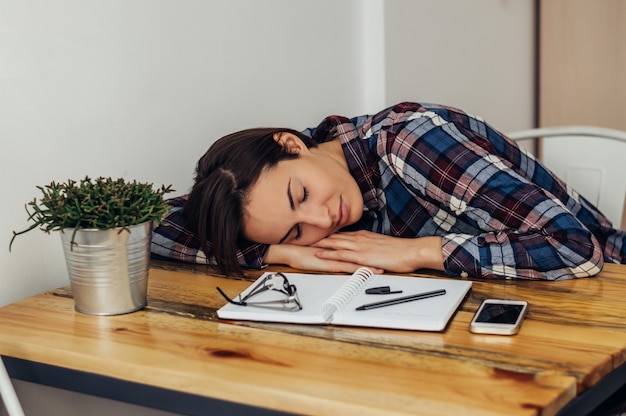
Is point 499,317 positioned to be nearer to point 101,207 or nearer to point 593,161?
point 101,207

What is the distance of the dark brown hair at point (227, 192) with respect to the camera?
5.11ft

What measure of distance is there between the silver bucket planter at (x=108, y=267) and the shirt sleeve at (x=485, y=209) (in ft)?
1.78

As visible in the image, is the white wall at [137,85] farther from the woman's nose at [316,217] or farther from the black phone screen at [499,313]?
the black phone screen at [499,313]

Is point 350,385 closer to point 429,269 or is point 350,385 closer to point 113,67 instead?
point 429,269

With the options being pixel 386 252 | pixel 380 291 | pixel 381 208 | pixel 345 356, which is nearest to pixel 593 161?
pixel 381 208

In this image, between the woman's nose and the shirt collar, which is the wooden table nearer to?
the woman's nose

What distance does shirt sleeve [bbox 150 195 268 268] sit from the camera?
5.31 feet

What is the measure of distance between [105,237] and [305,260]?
1.48 feet

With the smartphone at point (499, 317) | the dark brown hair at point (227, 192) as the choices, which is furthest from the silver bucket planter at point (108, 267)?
the smartphone at point (499, 317)

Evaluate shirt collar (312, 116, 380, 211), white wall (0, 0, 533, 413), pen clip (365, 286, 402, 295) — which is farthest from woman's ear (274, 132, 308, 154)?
pen clip (365, 286, 402, 295)

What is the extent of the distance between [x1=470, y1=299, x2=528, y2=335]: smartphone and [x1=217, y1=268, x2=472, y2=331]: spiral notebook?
0.04 m

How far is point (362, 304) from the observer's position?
125 cm

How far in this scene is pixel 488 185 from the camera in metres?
1.51

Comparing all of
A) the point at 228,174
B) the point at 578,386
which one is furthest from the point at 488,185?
the point at 578,386
